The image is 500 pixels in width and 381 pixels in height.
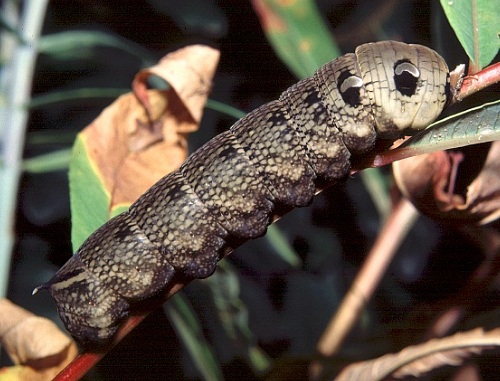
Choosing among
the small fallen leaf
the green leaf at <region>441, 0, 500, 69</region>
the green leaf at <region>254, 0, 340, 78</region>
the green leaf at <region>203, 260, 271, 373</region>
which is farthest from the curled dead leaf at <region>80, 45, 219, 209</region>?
the green leaf at <region>203, 260, 271, 373</region>

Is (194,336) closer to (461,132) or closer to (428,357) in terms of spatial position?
(428,357)

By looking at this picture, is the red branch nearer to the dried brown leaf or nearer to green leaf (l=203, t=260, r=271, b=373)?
the dried brown leaf

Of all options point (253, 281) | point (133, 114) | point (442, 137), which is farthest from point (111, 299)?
point (253, 281)

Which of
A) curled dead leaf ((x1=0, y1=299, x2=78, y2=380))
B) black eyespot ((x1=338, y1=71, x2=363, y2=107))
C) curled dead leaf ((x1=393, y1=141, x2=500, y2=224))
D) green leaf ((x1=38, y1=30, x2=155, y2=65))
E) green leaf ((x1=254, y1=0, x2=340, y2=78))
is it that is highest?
green leaf ((x1=38, y1=30, x2=155, y2=65))

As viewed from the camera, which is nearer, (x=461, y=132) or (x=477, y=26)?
(x=461, y=132)

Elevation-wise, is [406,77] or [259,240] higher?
[406,77]

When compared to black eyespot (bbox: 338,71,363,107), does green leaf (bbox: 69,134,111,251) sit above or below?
above

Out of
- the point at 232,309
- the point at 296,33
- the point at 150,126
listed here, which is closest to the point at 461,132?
the point at 150,126
